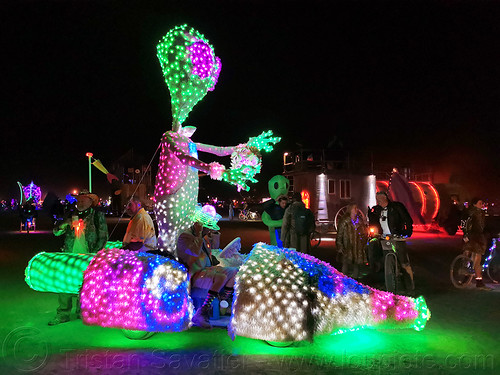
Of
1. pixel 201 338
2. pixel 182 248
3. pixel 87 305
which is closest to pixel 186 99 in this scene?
pixel 182 248

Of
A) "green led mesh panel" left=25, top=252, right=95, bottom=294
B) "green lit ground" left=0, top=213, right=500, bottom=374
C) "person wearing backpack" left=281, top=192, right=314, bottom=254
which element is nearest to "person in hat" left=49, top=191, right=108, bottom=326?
"green led mesh panel" left=25, top=252, right=95, bottom=294

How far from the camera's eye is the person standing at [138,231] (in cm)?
491

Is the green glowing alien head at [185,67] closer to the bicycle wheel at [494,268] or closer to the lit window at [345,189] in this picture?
the bicycle wheel at [494,268]

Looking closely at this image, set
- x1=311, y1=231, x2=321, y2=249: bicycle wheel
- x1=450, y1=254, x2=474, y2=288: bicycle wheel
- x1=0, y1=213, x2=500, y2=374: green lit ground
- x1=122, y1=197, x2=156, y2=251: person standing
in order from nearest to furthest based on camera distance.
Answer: x1=0, y1=213, x2=500, y2=374: green lit ground
x1=122, y1=197, x2=156, y2=251: person standing
x1=450, y1=254, x2=474, y2=288: bicycle wheel
x1=311, y1=231, x2=321, y2=249: bicycle wheel

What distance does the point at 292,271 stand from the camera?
407 centimetres

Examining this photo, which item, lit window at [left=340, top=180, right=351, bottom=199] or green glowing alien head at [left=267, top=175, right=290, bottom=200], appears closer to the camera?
green glowing alien head at [left=267, top=175, right=290, bottom=200]

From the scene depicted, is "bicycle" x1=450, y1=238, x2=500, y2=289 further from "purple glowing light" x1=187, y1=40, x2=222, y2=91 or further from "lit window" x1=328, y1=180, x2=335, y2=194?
"lit window" x1=328, y1=180, x2=335, y2=194

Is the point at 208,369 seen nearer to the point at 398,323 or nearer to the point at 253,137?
the point at 398,323

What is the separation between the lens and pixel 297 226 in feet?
26.1

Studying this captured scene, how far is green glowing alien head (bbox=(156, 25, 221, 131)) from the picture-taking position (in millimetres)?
4477

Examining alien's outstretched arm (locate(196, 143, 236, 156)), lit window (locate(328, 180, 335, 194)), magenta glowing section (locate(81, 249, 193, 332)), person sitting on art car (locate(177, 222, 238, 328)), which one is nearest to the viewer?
magenta glowing section (locate(81, 249, 193, 332))

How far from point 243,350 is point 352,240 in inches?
171

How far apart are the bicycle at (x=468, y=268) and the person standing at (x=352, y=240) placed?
1.67m

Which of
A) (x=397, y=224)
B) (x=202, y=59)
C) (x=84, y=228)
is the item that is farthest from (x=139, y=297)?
Result: (x=397, y=224)
